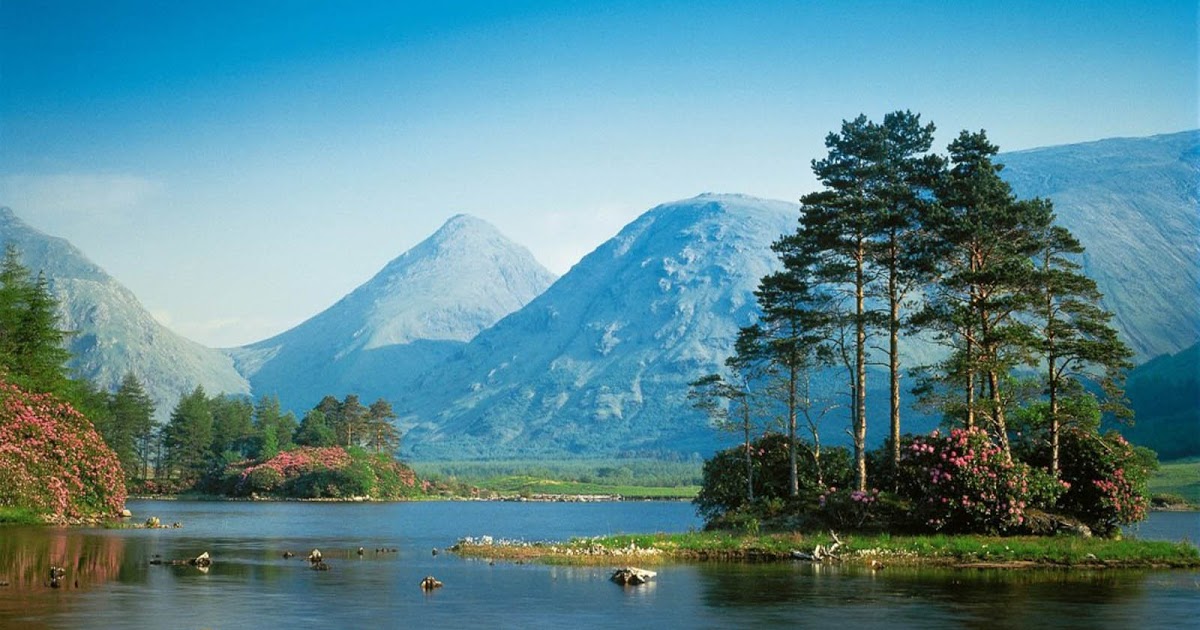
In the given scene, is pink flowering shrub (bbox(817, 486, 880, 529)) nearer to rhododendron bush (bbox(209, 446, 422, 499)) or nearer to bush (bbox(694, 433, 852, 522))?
bush (bbox(694, 433, 852, 522))

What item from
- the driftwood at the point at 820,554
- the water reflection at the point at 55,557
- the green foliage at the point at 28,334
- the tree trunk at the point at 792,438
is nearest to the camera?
the water reflection at the point at 55,557

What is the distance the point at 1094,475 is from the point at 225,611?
4336cm

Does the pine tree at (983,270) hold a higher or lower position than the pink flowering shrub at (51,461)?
higher

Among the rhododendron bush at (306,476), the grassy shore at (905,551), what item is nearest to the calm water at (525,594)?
the grassy shore at (905,551)

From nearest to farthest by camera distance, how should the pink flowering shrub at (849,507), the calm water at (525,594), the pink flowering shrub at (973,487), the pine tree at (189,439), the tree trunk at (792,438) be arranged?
1. the calm water at (525,594)
2. the pink flowering shrub at (973,487)
3. the pink flowering shrub at (849,507)
4. the tree trunk at (792,438)
5. the pine tree at (189,439)

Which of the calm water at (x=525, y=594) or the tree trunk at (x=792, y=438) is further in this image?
the tree trunk at (x=792, y=438)

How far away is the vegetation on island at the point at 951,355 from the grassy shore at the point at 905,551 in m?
2.33

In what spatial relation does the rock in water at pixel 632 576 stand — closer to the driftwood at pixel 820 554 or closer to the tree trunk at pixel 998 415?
the driftwood at pixel 820 554

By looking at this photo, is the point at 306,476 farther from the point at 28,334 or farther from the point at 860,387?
the point at 860,387

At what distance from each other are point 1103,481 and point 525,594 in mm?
32136

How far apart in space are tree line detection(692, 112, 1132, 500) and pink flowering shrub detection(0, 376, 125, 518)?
1795 inches

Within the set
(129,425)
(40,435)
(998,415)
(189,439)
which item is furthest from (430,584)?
(189,439)

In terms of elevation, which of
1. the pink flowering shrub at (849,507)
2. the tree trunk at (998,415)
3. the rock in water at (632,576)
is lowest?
the rock in water at (632,576)

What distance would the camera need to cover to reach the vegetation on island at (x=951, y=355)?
5666cm
